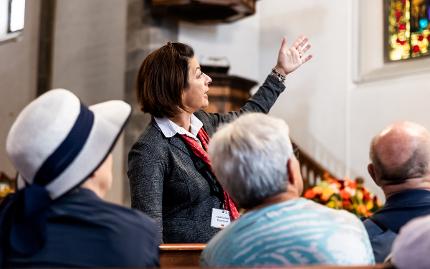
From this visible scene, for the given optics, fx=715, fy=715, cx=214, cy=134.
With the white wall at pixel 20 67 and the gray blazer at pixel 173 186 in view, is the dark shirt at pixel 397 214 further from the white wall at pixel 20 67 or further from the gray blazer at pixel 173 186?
the white wall at pixel 20 67

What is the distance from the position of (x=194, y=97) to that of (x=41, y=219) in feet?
4.26

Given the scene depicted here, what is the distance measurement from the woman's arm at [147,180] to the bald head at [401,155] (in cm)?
84


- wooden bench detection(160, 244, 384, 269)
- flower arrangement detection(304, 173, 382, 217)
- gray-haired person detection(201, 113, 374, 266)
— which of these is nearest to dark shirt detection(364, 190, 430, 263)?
gray-haired person detection(201, 113, 374, 266)

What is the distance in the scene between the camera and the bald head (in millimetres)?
2432

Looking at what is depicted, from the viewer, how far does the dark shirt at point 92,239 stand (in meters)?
1.72

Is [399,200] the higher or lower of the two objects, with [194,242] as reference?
higher

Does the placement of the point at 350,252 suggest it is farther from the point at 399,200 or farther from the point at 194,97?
the point at 194,97

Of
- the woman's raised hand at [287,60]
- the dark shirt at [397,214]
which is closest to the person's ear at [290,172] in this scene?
the dark shirt at [397,214]

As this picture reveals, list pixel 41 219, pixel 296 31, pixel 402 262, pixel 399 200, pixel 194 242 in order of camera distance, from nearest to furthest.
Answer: pixel 402 262 → pixel 41 219 → pixel 399 200 → pixel 194 242 → pixel 296 31

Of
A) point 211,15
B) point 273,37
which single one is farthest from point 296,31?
point 211,15

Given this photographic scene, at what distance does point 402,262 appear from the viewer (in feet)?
4.99

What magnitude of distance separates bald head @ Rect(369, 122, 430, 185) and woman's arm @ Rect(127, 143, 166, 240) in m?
0.84

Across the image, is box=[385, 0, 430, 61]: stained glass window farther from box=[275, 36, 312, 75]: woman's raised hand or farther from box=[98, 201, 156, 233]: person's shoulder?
box=[98, 201, 156, 233]: person's shoulder

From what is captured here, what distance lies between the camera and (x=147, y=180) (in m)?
2.79
